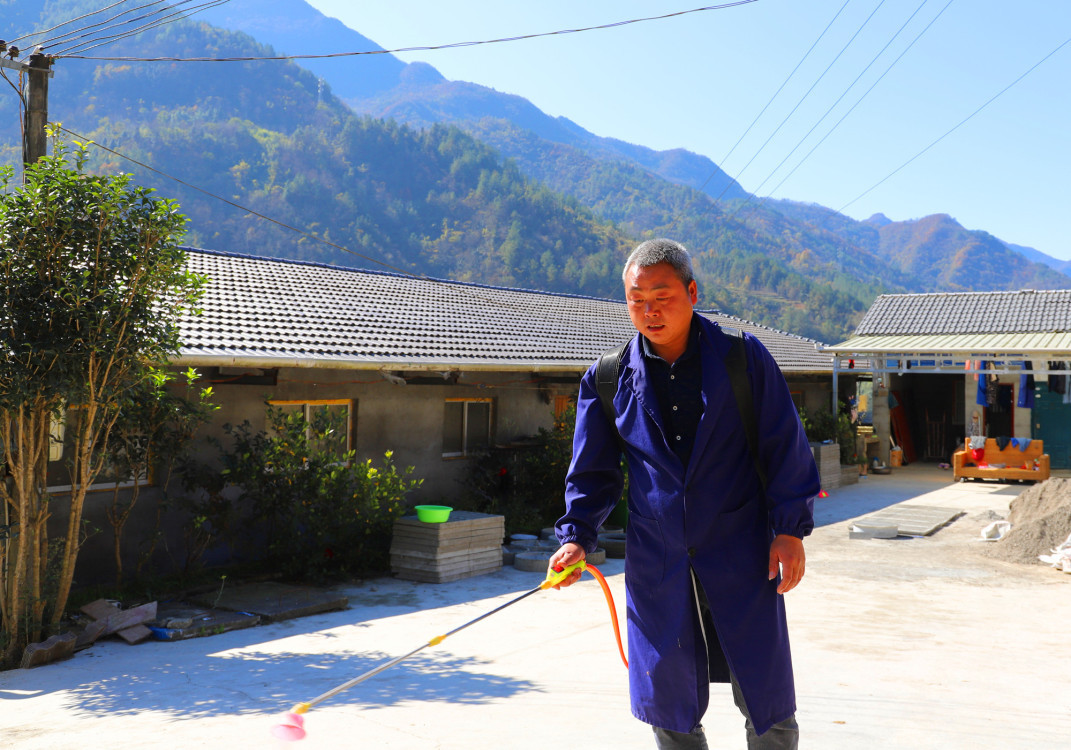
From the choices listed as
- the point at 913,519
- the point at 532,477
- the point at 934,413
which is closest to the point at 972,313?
the point at 934,413

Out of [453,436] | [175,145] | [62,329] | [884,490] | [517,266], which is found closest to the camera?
[62,329]

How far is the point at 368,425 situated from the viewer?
11.1 meters

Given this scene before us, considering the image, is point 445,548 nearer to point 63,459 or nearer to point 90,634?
point 90,634

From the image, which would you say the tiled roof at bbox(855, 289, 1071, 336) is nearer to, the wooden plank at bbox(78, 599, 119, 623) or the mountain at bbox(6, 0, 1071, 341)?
the wooden plank at bbox(78, 599, 119, 623)

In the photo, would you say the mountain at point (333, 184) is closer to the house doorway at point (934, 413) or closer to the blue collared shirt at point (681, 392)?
the house doorway at point (934, 413)

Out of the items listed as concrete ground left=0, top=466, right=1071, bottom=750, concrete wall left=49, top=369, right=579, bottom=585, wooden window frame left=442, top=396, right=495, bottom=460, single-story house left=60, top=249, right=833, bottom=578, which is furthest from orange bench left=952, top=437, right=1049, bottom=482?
wooden window frame left=442, top=396, right=495, bottom=460

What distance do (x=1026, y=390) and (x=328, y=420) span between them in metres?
19.3

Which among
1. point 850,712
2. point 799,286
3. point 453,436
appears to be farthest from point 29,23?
point 850,712

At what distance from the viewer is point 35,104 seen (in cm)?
838

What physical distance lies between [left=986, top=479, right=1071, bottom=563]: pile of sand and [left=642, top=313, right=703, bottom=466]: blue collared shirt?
31.0ft

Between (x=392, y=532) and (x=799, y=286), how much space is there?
87553 mm

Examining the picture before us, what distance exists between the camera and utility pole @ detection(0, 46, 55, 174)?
27.3 feet

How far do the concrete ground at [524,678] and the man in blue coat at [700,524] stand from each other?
6.14ft

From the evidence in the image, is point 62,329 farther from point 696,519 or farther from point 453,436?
point 453,436
